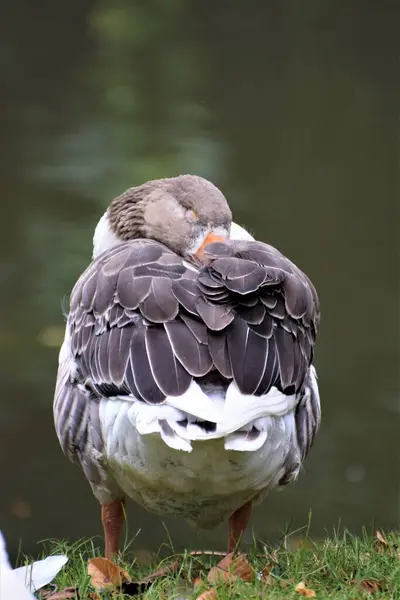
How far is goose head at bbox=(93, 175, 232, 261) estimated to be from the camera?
14.1 feet

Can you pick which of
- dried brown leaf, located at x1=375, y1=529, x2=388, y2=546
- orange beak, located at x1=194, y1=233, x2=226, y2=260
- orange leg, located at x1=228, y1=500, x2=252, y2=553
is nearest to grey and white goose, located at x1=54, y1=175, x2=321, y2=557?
orange leg, located at x1=228, y1=500, x2=252, y2=553

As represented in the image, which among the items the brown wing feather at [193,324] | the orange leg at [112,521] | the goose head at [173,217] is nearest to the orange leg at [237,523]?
the orange leg at [112,521]

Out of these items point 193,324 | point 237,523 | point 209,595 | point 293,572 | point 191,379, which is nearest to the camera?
point 209,595

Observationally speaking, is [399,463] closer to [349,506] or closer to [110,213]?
[349,506]

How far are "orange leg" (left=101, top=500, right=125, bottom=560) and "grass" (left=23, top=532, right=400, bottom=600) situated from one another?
0.26ft

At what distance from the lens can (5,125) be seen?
269 inches

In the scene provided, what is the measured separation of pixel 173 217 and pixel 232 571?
1659mm

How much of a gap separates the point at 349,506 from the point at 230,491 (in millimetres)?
3579

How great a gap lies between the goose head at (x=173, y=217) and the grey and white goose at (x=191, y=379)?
328 mm

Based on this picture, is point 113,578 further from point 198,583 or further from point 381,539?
point 381,539

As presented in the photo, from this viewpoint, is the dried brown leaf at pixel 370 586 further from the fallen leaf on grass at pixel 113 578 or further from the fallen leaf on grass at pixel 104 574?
the fallen leaf on grass at pixel 104 574

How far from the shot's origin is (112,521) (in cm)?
410

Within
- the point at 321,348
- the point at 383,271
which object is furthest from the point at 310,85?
the point at 321,348

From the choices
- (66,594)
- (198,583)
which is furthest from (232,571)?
(66,594)
